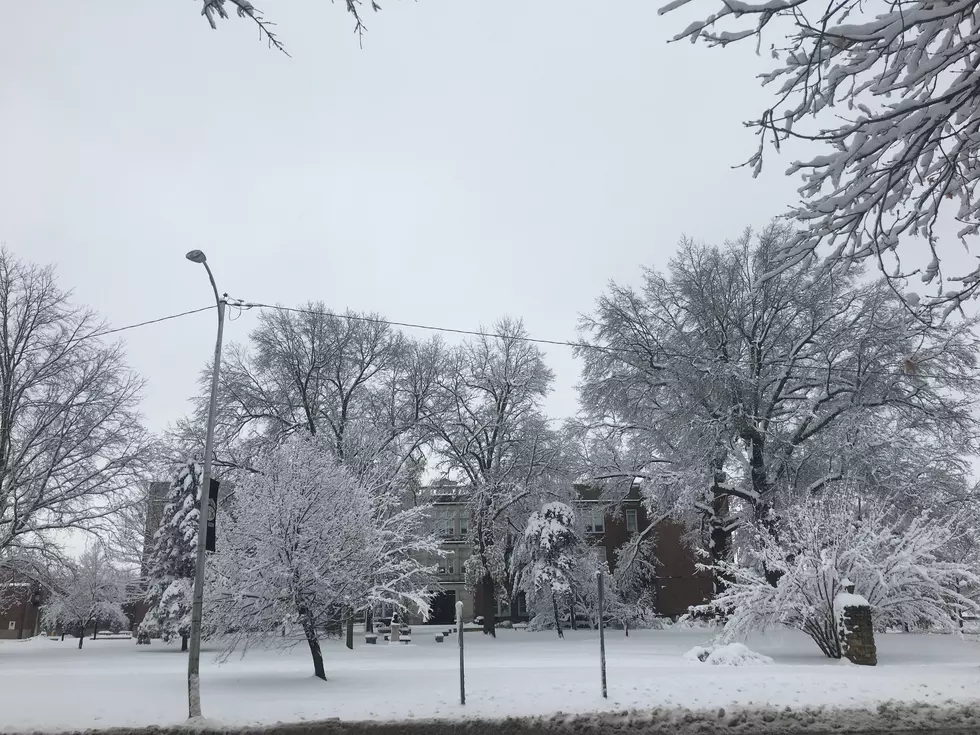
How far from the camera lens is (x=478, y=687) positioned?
45.8 feet

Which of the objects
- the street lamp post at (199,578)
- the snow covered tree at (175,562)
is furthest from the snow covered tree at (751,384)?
the snow covered tree at (175,562)

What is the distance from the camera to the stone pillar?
53.3ft

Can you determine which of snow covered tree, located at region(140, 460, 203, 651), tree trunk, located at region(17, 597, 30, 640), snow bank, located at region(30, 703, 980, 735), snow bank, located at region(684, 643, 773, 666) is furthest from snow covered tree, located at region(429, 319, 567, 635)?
tree trunk, located at region(17, 597, 30, 640)

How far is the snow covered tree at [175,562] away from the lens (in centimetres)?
3103

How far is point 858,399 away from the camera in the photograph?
78.7 feet

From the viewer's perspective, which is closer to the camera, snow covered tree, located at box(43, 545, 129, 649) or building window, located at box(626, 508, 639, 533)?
snow covered tree, located at box(43, 545, 129, 649)

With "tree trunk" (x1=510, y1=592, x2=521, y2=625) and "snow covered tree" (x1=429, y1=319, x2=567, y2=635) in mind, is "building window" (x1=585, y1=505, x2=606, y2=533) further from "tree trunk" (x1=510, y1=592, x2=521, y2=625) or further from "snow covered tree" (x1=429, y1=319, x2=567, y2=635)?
"snow covered tree" (x1=429, y1=319, x2=567, y2=635)

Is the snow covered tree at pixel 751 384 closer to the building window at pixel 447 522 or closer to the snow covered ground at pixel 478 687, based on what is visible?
the snow covered ground at pixel 478 687

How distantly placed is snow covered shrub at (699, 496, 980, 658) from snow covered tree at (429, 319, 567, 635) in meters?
16.0

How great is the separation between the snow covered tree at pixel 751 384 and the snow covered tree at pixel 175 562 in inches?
711

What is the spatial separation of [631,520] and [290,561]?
139 ft

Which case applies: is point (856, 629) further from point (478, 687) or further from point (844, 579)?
point (478, 687)

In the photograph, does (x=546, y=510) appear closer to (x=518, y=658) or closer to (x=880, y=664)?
(x=518, y=658)

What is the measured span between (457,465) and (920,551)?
74.5 ft
